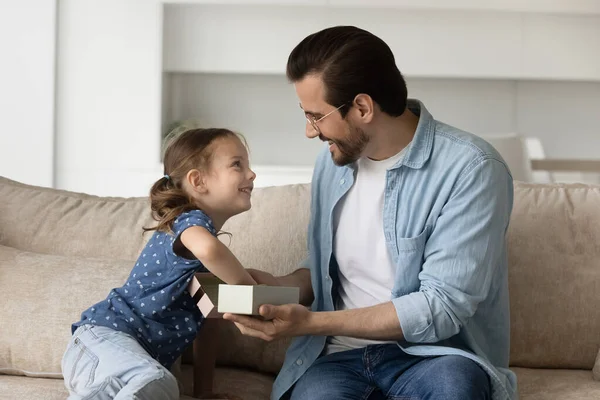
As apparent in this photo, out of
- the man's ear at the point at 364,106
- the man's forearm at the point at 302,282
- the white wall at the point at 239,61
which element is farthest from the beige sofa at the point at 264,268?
the white wall at the point at 239,61

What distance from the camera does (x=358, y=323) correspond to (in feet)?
6.22

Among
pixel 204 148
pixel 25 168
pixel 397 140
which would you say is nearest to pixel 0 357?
pixel 204 148

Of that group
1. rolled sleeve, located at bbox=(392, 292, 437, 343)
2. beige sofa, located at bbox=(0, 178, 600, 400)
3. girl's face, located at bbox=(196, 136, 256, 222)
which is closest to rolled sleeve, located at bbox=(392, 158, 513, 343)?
rolled sleeve, located at bbox=(392, 292, 437, 343)

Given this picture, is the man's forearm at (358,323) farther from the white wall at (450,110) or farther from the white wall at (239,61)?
the white wall at (450,110)

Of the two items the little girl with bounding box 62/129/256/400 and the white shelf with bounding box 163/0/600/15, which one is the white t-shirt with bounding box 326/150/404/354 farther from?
the white shelf with bounding box 163/0/600/15

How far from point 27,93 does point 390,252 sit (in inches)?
153

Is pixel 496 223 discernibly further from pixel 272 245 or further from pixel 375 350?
pixel 272 245

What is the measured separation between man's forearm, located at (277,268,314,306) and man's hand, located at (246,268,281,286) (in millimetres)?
32

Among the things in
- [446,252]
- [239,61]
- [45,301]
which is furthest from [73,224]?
[239,61]

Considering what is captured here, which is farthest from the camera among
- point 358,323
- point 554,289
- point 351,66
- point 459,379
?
point 554,289

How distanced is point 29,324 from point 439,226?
102 cm

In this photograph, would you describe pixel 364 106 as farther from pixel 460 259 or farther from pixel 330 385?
pixel 330 385

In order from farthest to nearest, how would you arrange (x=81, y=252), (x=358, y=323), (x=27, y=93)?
(x=27, y=93)
(x=81, y=252)
(x=358, y=323)

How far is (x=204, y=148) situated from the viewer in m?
2.20
